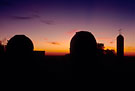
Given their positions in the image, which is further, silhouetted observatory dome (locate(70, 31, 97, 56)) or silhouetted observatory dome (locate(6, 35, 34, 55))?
silhouetted observatory dome (locate(6, 35, 34, 55))

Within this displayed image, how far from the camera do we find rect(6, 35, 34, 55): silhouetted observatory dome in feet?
67.1

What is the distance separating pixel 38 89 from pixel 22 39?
38.6 ft

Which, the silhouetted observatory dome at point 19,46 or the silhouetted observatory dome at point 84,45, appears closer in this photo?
the silhouetted observatory dome at point 84,45

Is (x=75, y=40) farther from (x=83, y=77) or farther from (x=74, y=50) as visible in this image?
(x=83, y=77)

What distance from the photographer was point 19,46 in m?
20.8

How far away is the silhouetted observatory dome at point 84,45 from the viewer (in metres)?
14.5

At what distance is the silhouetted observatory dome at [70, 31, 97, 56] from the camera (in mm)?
14547

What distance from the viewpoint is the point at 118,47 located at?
3950 cm

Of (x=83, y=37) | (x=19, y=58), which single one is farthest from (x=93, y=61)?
(x=19, y=58)

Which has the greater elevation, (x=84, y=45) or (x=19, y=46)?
(x=84, y=45)

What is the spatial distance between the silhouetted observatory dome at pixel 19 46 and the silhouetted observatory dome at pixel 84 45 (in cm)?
968

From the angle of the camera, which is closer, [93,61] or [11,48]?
[93,61]

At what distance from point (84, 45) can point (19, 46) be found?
1200cm

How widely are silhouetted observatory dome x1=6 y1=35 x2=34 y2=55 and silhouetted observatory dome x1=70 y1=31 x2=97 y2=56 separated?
31.8ft
